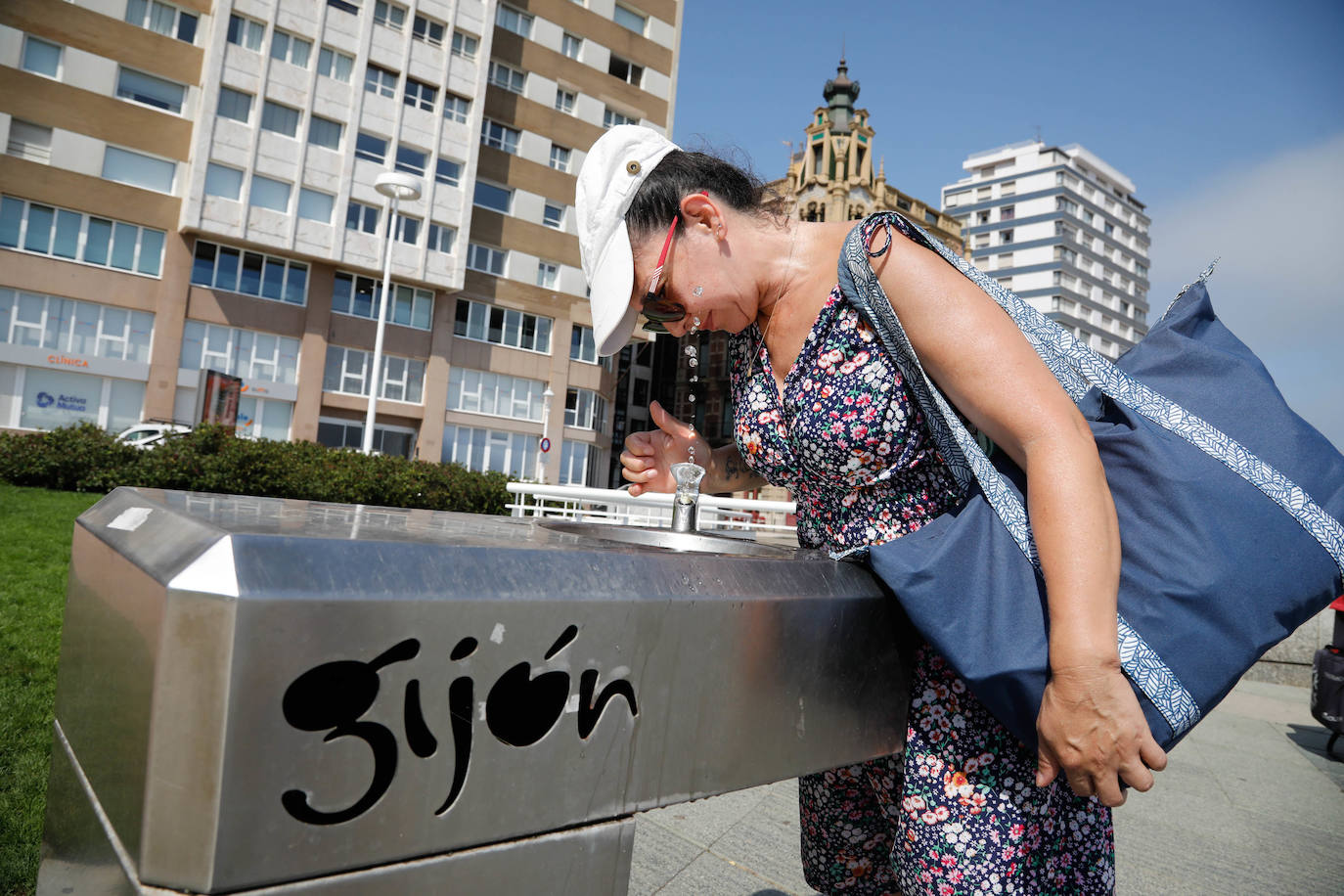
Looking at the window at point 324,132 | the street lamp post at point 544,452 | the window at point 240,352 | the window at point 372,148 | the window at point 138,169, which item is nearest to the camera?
the window at point 138,169

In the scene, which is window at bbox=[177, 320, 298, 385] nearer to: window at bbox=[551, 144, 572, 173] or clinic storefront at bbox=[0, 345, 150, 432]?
clinic storefront at bbox=[0, 345, 150, 432]

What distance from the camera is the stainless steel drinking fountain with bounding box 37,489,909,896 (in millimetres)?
590

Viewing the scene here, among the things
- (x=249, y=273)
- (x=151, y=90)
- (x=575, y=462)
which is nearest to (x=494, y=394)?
(x=575, y=462)

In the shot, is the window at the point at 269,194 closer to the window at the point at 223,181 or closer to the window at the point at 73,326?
the window at the point at 223,181

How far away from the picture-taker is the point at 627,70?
33.2m

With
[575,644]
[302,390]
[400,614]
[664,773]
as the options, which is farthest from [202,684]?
[302,390]

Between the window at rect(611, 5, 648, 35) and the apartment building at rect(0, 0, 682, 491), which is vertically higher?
the window at rect(611, 5, 648, 35)

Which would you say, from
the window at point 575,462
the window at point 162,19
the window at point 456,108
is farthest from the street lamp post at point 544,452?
the window at point 162,19

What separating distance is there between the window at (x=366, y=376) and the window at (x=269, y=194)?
449 cm

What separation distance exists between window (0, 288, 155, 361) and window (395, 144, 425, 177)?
903 cm

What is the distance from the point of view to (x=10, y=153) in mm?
21891

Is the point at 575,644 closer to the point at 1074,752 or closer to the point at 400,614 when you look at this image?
the point at 400,614

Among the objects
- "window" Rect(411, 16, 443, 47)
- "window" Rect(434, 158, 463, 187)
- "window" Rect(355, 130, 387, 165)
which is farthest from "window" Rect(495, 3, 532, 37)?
"window" Rect(355, 130, 387, 165)

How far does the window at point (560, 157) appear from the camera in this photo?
31.2m
